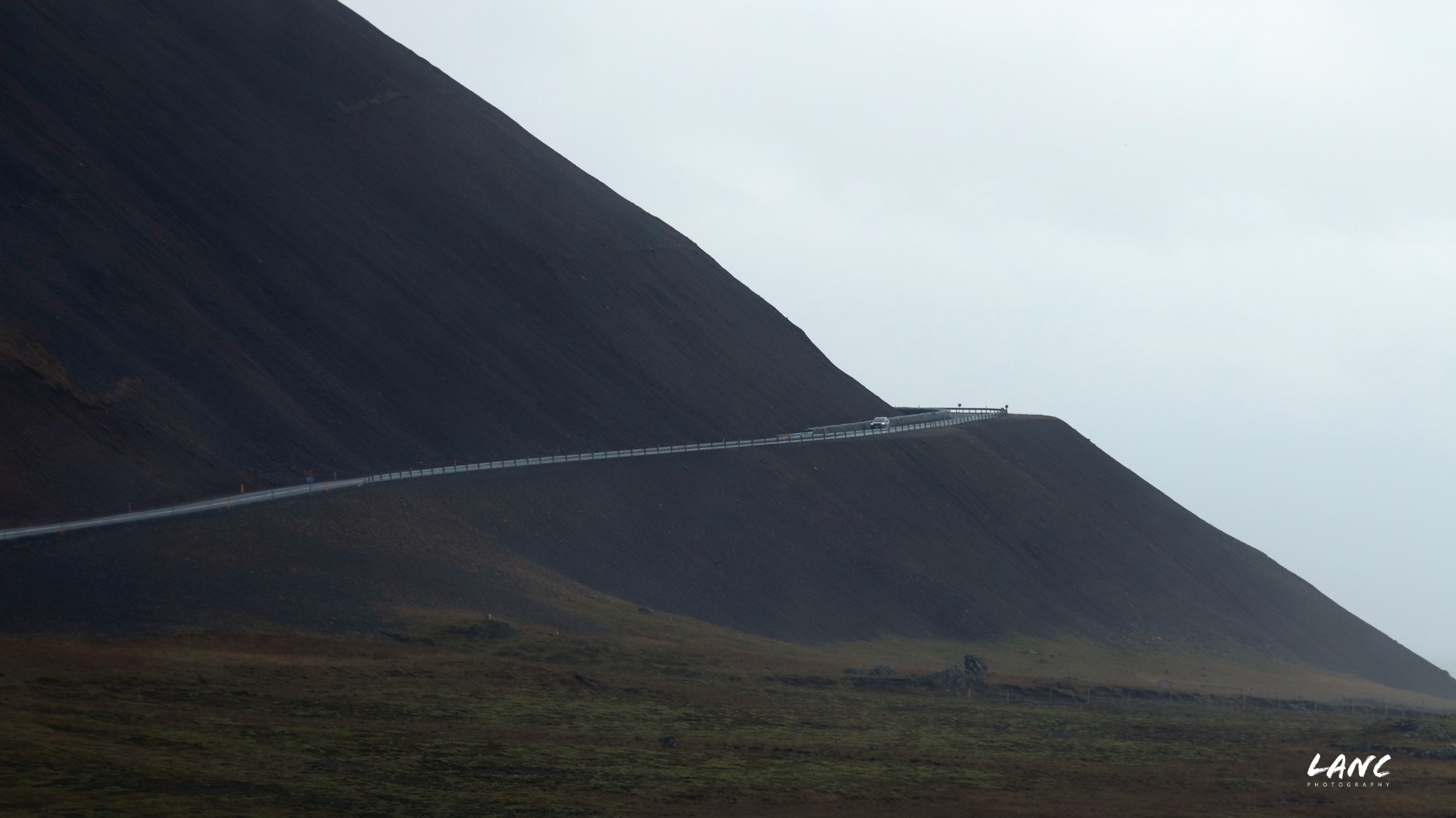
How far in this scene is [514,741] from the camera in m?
39.5

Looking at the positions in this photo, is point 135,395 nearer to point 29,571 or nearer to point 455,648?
point 29,571

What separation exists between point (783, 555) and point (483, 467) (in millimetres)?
17445

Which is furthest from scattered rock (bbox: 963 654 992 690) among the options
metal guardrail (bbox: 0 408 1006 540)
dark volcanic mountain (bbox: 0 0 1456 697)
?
metal guardrail (bbox: 0 408 1006 540)

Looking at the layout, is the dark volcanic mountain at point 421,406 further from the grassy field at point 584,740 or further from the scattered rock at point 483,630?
the grassy field at point 584,740

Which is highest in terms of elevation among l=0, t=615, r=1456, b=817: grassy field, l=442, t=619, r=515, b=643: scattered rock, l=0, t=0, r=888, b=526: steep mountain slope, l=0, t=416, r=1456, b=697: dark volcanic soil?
l=0, t=0, r=888, b=526: steep mountain slope

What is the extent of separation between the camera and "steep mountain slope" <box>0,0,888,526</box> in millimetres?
66438

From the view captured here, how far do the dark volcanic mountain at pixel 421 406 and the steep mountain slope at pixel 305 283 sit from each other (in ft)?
0.86

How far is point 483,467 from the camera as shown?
75.4 meters

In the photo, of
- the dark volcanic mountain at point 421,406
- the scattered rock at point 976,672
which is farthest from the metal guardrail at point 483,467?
the scattered rock at point 976,672

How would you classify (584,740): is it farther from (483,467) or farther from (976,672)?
(483,467)

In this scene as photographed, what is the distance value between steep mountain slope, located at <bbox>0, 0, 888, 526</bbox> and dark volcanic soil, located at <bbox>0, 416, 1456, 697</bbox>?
689 cm

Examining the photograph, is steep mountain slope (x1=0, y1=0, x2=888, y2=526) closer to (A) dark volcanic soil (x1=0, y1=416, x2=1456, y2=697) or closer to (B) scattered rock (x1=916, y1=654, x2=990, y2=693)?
(A) dark volcanic soil (x1=0, y1=416, x2=1456, y2=697)

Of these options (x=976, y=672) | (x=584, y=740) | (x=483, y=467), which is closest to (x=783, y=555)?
(x=483, y=467)

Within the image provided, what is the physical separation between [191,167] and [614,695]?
56.9 meters
